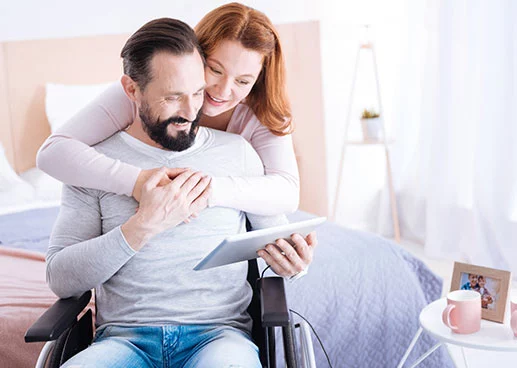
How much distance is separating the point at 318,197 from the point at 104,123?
2.34 metres

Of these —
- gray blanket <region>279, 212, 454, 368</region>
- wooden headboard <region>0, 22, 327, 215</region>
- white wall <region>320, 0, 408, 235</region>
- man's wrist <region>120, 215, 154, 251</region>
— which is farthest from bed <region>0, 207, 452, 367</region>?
white wall <region>320, 0, 408, 235</region>

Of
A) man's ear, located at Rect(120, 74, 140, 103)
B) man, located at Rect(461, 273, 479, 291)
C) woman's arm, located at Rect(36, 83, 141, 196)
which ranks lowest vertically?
man, located at Rect(461, 273, 479, 291)

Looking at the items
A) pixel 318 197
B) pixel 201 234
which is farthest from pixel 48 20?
pixel 201 234

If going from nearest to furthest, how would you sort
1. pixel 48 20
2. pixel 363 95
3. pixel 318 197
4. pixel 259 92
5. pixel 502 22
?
pixel 259 92 → pixel 502 22 → pixel 48 20 → pixel 318 197 → pixel 363 95

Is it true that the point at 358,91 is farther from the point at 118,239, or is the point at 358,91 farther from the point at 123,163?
the point at 118,239

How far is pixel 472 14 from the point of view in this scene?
10.8ft

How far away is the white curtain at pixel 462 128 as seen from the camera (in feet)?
10.4

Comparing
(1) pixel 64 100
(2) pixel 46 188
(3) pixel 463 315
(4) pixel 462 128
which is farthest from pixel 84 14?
(3) pixel 463 315

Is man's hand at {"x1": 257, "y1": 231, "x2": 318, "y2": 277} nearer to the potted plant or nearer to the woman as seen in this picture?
the woman

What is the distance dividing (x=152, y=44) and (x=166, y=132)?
0.20 metres

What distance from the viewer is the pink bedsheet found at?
167 centimetres

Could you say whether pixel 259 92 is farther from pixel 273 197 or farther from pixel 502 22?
pixel 502 22

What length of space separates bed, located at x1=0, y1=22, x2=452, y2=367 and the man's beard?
567 mm

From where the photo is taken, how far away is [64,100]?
134 inches
